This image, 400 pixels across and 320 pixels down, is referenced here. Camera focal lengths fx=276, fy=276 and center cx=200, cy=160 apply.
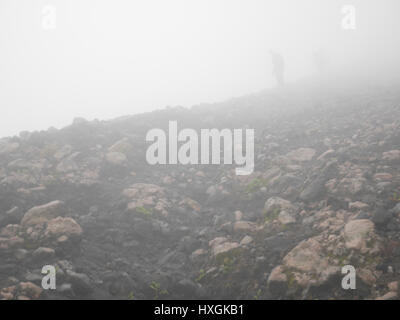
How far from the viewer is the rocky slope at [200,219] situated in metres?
6.09

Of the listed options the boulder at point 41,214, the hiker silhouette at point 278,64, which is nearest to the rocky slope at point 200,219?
the boulder at point 41,214

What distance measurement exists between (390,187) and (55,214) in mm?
9694

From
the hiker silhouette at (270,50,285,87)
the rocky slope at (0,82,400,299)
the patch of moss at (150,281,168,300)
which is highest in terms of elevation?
the hiker silhouette at (270,50,285,87)

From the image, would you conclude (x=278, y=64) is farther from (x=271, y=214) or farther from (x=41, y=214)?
(x=41, y=214)

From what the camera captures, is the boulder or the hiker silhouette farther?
the hiker silhouette

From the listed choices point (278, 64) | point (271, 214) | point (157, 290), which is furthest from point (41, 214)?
point (278, 64)

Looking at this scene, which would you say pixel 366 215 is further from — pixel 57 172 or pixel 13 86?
pixel 13 86

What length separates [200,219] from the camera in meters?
9.70

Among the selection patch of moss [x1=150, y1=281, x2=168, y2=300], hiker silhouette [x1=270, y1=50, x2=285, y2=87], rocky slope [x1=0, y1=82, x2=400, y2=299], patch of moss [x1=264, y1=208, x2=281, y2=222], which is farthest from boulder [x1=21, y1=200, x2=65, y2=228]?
hiker silhouette [x1=270, y1=50, x2=285, y2=87]

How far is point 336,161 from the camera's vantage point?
10023 mm

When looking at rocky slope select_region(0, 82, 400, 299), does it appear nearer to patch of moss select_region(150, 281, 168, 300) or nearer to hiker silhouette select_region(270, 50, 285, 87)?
patch of moss select_region(150, 281, 168, 300)

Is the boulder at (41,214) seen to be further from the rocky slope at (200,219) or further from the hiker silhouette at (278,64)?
the hiker silhouette at (278,64)

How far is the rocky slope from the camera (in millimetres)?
6094
